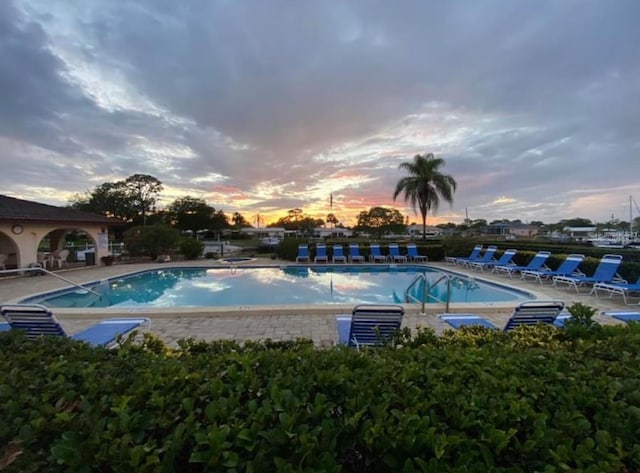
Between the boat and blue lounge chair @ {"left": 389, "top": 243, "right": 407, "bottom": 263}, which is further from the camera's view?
the boat

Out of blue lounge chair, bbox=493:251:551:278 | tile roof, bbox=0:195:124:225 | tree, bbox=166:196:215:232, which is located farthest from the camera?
tree, bbox=166:196:215:232

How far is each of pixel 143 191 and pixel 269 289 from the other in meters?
42.8

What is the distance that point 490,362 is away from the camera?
1.86m

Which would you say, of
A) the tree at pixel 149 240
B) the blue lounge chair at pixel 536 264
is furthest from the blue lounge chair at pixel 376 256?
the tree at pixel 149 240

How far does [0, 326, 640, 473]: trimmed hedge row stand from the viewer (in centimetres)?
113

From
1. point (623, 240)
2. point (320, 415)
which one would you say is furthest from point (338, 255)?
point (623, 240)

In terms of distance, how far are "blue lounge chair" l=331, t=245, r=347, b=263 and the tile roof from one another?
40.3ft

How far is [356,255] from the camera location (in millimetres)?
18562

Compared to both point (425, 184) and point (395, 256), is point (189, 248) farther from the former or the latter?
point (425, 184)

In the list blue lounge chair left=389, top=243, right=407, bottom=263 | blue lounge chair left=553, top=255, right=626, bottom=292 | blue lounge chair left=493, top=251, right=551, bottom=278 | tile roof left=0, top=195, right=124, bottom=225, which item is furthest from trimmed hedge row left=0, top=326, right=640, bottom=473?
blue lounge chair left=389, top=243, right=407, bottom=263

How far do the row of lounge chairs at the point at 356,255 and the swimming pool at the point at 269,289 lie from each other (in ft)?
4.97

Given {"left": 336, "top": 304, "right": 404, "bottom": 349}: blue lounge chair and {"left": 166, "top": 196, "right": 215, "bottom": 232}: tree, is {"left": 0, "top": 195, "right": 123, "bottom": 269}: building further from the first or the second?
{"left": 166, "top": 196, "right": 215, "bottom": 232}: tree

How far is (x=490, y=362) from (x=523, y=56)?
12265mm

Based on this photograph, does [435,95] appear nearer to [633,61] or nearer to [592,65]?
[592,65]
